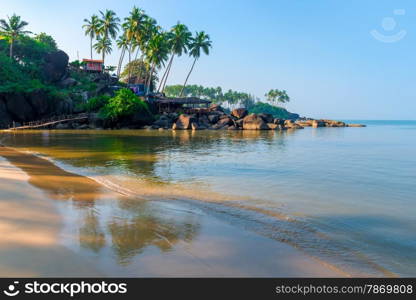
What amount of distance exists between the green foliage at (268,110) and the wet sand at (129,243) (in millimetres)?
151293

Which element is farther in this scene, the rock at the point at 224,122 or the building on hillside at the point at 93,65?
the building on hillside at the point at 93,65

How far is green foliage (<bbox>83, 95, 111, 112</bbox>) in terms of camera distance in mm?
57375

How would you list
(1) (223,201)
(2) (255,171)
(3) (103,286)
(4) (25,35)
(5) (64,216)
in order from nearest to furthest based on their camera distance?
1. (3) (103,286)
2. (5) (64,216)
3. (1) (223,201)
4. (2) (255,171)
5. (4) (25,35)

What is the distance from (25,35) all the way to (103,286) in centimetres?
7228

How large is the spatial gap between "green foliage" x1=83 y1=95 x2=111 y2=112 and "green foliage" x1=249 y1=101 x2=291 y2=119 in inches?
→ 4197

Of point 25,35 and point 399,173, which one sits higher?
point 25,35

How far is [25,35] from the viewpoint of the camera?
62.8 m

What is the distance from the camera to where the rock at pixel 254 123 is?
63094mm

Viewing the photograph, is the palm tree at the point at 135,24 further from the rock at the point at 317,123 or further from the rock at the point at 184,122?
the rock at the point at 317,123

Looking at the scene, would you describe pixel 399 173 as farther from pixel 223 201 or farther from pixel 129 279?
pixel 129 279

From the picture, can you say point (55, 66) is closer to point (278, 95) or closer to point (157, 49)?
point (157, 49)

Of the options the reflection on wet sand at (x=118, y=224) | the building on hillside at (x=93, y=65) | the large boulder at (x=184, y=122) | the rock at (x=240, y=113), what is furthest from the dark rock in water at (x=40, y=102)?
the reflection on wet sand at (x=118, y=224)

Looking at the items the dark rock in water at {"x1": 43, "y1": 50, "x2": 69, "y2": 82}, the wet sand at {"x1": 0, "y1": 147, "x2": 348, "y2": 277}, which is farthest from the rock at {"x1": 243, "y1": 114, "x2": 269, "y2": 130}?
the wet sand at {"x1": 0, "y1": 147, "x2": 348, "y2": 277}

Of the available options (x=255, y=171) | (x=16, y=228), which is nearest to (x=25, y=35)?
(x=255, y=171)
